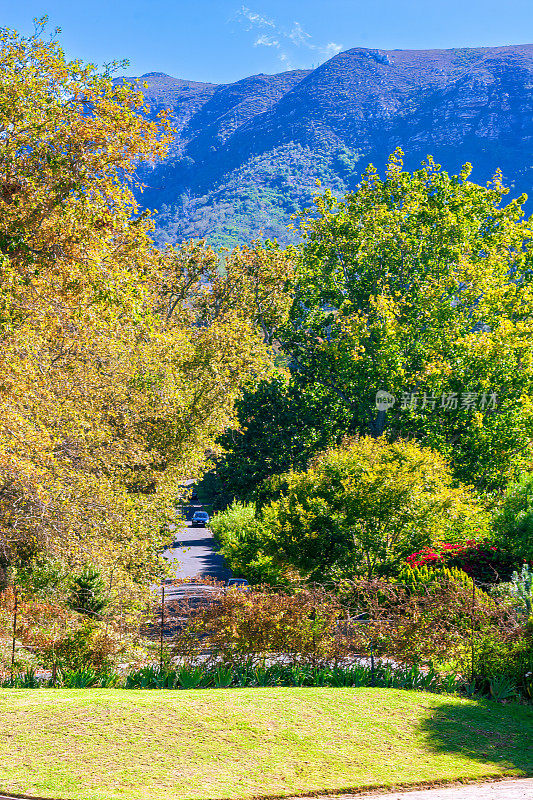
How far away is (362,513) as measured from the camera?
18.0m

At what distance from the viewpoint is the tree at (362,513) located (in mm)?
17906

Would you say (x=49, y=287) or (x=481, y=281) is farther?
(x=481, y=281)

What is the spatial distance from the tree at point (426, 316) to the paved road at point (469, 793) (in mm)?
17932

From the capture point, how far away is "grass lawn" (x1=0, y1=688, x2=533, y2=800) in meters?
8.16

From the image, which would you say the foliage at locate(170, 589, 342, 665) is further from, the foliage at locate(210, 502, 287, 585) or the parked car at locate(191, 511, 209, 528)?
the parked car at locate(191, 511, 209, 528)

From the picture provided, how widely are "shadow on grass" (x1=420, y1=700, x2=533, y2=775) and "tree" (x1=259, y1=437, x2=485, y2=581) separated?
6.59 m

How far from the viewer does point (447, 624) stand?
13125 mm

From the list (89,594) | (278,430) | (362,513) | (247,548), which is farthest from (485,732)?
(278,430)

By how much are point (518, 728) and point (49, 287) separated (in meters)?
11.0

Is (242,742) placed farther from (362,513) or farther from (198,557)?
(198,557)

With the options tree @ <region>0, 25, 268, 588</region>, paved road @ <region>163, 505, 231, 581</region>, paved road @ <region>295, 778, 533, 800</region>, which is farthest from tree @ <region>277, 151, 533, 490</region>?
paved road @ <region>295, 778, 533, 800</region>

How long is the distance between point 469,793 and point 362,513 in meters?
9.74

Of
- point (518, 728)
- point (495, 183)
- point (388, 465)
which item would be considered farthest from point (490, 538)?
point (495, 183)

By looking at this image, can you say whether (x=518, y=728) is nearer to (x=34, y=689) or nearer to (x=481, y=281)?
(x=34, y=689)
